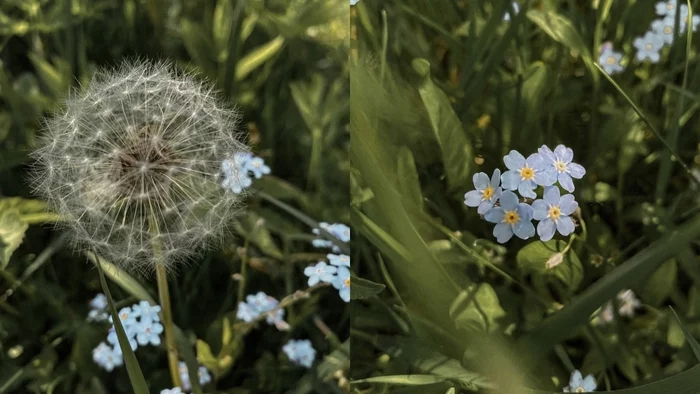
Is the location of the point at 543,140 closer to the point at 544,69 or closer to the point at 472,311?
the point at 544,69

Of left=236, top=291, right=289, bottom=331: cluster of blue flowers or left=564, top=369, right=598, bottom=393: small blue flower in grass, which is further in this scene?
left=236, top=291, right=289, bottom=331: cluster of blue flowers

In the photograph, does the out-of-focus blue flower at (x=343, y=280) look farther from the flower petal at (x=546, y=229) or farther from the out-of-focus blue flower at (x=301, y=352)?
the flower petal at (x=546, y=229)

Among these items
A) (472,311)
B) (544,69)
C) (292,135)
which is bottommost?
(472,311)

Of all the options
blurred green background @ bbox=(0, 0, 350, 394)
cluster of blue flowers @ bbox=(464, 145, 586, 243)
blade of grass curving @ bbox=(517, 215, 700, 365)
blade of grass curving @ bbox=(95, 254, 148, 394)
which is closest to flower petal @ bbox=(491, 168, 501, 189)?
cluster of blue flowers @ bbox=(464, 145, 586, 243)

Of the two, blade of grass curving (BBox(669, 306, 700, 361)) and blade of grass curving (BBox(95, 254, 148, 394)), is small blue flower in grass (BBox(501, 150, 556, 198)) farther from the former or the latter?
blade of grass curving (BBox(95, 254, 148, 394))

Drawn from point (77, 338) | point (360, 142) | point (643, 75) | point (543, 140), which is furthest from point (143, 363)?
point (643, 75)

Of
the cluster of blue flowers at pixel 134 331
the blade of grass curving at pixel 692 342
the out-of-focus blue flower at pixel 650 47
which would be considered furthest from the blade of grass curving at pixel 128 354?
the out-of-focus blue flower at pixel 650 47

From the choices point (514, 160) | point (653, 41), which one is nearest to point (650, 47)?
point (653, 41)
